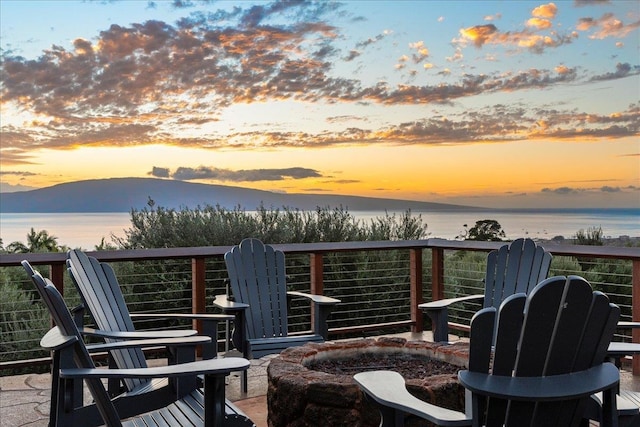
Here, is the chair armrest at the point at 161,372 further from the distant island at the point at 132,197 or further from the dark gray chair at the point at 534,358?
the distant island at the point at 132,197

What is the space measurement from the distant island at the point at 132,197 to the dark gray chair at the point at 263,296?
5560 mm

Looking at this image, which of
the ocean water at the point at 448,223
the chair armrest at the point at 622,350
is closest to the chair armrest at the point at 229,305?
the chair armrest at the point at 622,350

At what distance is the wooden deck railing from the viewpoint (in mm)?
4730

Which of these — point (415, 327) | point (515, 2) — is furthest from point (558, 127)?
point (415, 327)

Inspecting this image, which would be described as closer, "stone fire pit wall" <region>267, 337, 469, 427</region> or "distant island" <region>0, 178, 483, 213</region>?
"stone fire pit wall" <region>267, 337, 469, 427</region>

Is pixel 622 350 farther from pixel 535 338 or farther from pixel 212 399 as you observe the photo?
pixel 212 399

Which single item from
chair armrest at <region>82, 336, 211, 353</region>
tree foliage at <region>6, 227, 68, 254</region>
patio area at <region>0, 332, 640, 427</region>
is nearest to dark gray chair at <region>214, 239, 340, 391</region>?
patio area at <region>0, 332, 640, 427</region>

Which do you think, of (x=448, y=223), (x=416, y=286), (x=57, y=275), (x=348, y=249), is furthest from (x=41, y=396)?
(x=448, y=223)

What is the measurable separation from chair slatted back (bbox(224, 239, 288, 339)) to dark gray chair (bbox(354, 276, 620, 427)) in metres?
2.88

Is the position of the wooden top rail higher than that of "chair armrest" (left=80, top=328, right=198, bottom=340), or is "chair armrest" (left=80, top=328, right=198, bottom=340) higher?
the wooden top rail

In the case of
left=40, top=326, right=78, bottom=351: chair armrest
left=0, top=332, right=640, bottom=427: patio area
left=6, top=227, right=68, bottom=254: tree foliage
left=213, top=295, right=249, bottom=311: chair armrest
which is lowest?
left=0, top=332, right=640, bottom=427: patio area

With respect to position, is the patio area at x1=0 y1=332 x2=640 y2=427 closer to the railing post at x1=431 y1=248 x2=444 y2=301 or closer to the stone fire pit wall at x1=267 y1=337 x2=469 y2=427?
the stone fire pit wall at x1=267 y1=337 x2=469 y2=427

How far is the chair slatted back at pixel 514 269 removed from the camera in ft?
14.5

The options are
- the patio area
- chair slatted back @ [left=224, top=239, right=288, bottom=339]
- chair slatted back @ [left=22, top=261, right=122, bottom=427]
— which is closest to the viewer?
chair slatted back @ [left=22, top=261, right=122, bottom=427]
